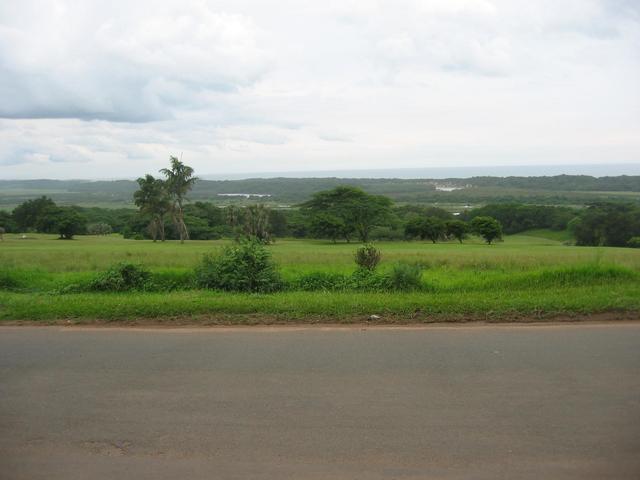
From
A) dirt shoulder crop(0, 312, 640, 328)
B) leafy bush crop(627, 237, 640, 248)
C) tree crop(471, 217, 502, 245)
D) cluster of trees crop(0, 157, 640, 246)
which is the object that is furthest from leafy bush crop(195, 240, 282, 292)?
leafy bush crop(627, 237, 640, 248)

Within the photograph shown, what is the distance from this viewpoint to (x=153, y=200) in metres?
57.0

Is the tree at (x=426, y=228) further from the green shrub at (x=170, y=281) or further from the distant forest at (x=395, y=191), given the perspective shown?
the green shrub at (x=170, y=281)

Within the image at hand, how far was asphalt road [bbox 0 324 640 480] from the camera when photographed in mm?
3900

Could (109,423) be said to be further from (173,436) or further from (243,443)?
(243,443)

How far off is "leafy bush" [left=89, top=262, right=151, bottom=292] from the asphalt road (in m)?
→ 3.09

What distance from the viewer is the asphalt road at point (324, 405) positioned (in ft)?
12.8

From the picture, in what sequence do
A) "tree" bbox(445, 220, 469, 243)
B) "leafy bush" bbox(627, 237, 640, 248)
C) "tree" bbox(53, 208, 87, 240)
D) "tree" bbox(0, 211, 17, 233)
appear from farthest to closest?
1. "tree" bbox(445, 220, 469, 243)
2. "tree" bbox(0, 211, 17, 233)
3. "leafy bush" bbox(627, 237, 640, 248)
4. "tree" bbox(53, 208, 87, 240)

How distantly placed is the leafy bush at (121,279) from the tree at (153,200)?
47.5 m

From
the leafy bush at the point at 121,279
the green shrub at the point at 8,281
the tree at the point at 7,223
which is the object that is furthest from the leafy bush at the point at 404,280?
the tree at the point at 7,223

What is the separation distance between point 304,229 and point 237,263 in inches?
2162

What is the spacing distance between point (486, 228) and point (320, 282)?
50668 millimetres

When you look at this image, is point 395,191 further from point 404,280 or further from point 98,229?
point 404,280

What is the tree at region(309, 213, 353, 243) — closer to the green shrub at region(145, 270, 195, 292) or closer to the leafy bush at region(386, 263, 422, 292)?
the green shrub at region(145, 270, 195, 292)

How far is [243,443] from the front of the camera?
13.7 ft
